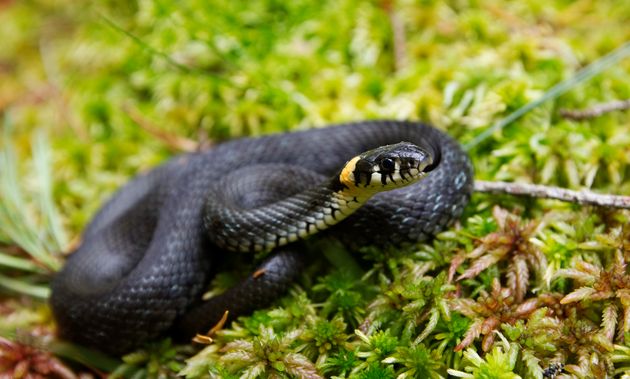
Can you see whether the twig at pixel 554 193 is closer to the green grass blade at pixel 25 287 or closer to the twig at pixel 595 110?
the twig at pixel 595 110

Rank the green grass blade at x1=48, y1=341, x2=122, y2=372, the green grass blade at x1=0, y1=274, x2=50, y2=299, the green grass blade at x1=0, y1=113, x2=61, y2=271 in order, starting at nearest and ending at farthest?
the green grass blade at x1=48, y1=341, x2=122, y2=372 → the green grass blade at x1=0, y1=274, x2=50, y2=299 → the green grass blade at x1=0, y1=113, x2=61, y2=271

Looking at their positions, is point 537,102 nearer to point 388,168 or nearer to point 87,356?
point 388,168

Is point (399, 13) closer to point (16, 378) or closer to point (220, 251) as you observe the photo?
point (220, 251)

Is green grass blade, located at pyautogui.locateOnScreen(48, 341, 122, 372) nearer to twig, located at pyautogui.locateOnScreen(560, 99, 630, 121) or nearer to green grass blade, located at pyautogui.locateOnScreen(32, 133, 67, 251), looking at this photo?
green grass blade, located at pyautogui.locateOnScreen(32, 133, 67, 251)

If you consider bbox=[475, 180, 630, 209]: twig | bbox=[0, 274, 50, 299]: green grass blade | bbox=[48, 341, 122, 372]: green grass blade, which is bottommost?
bbox=[48, 341, 122, 372]: green grass blade

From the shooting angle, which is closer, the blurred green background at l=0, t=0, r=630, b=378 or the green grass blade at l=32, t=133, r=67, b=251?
the blurred green background at l=0, t=0, r=630, b=378

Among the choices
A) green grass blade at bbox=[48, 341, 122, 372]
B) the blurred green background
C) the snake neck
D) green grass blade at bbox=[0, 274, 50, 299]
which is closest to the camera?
the snake neck

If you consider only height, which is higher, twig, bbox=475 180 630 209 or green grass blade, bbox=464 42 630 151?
green grass blade, bbox=464 42 630 151

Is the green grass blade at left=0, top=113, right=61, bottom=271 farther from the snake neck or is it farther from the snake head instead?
the snake head

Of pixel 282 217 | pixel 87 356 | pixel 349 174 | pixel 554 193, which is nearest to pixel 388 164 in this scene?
pixel 349 174

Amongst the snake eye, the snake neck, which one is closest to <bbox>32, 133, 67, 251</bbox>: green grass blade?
the snake neck
